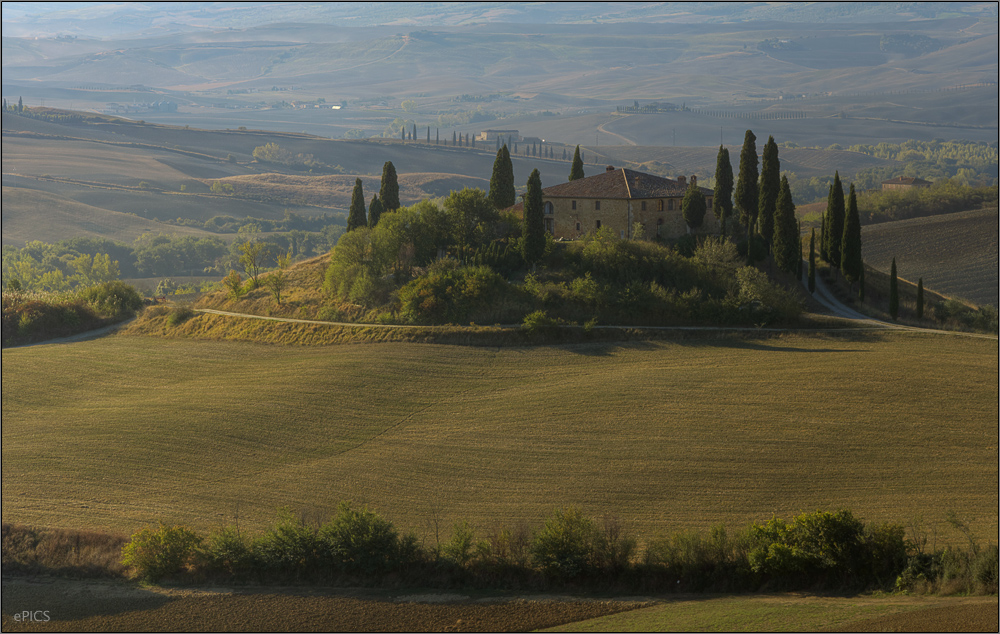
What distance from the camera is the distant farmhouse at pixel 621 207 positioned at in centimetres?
6531

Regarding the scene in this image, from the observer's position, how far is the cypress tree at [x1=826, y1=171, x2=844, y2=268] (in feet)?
206

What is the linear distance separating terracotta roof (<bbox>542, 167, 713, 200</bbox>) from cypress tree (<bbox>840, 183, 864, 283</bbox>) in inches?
437

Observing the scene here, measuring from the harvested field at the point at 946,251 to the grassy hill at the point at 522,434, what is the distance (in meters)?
37.9

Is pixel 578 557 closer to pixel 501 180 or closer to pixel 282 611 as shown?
pixel 282 611

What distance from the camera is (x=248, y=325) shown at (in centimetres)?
6366

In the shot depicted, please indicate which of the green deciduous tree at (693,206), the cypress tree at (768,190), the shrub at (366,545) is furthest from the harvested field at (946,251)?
the shrub at (366,545)

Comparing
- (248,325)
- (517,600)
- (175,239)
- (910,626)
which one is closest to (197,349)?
(248,325)

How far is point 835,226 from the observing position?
63.3 m

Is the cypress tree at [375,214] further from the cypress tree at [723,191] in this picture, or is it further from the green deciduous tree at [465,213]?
the cypress tree at [723,191]

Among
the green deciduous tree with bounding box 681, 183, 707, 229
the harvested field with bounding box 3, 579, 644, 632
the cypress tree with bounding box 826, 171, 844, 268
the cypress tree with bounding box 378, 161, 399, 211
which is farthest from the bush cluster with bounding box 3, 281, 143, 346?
the cypress tree with bounding box 826, 171, 844, 268

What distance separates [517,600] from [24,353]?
1879 inches

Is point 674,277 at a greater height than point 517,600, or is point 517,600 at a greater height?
point 674,277

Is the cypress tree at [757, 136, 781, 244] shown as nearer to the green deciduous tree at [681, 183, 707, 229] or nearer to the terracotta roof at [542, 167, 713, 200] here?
the green deciduous tree at [681, 183, 707, 229]

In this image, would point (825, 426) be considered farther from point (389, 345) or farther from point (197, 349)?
point (197, 349)
